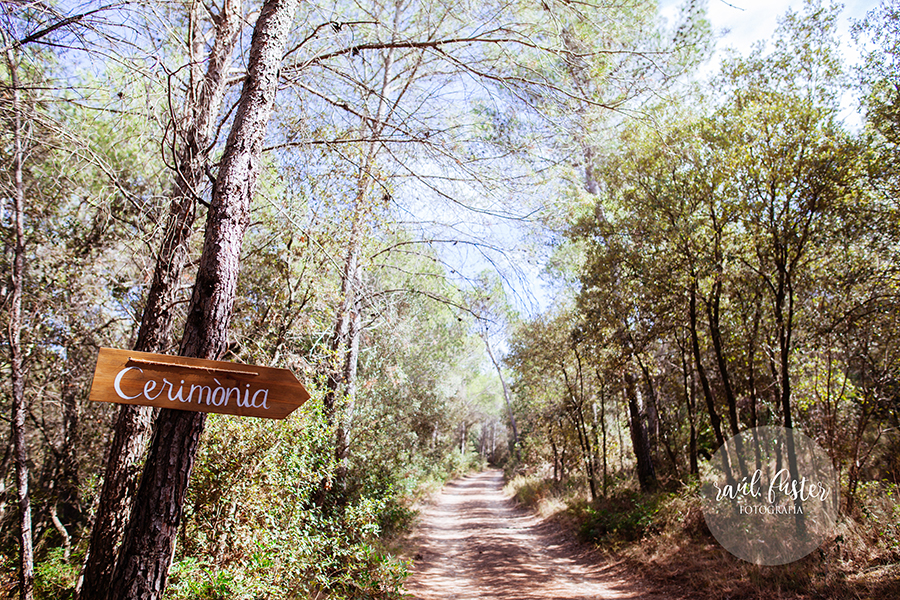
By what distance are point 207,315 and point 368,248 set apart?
3.78m

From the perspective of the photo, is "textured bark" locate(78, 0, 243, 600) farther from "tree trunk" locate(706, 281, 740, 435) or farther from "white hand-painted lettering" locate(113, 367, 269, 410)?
"tree trunk" locate(706, 281, 740, 435)

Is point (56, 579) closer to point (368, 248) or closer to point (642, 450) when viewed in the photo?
point (368, 248)

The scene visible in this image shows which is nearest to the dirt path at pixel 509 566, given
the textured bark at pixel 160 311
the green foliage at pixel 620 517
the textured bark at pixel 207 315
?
the green foliage at pixel 620 517

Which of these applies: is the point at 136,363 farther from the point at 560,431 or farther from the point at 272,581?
the point at 560,431

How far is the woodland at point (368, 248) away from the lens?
2.80 meters

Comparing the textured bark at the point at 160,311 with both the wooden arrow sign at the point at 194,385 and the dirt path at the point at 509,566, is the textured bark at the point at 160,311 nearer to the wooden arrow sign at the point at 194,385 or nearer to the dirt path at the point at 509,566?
the wooden arrow sign at the point at 194,385

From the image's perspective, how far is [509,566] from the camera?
6715 mm

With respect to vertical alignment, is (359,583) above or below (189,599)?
below

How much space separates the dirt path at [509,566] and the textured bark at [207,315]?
4212 millimetres

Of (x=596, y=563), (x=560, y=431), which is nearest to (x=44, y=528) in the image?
(x=596, y=563)

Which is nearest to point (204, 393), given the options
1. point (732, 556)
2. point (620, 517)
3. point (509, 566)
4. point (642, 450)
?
point (732, 556)

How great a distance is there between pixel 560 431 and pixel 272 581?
9.78m

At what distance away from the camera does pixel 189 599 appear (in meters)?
3.04

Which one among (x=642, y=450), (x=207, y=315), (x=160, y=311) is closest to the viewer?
(x=207, y=315)
